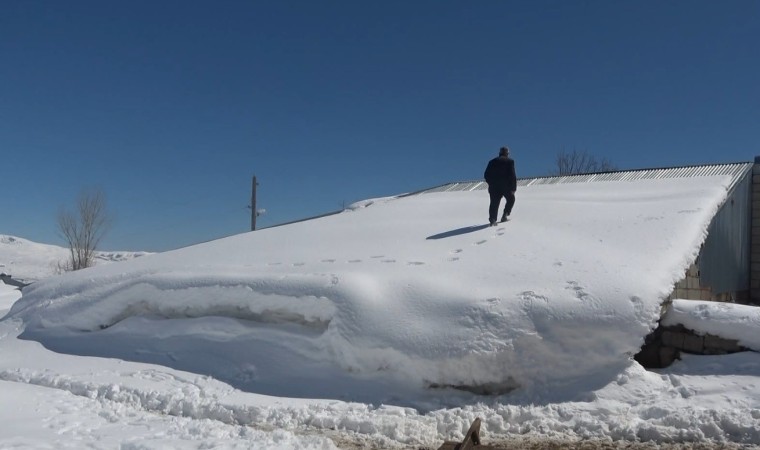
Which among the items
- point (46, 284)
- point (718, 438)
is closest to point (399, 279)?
point (718, 438)

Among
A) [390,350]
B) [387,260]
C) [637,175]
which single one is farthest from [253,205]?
[390,350]

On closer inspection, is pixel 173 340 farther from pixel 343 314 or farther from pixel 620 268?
pixel 620 268

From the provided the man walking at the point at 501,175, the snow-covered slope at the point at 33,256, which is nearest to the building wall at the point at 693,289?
the man walking at the point at 501,175

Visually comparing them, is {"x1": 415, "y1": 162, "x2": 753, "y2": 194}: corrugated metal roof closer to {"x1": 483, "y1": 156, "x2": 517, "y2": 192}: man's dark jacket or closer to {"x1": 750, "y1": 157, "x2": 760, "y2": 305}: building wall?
{"x1": 750, "y1": 157, "x2": 760, "y2": 305}: building wall

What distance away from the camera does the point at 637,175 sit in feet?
49.7

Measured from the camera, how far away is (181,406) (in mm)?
5797

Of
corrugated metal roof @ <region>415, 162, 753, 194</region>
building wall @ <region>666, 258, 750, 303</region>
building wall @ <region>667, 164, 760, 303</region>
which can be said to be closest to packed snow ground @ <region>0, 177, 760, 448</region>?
building wall @ <region>666, 258, 750, 303</region>

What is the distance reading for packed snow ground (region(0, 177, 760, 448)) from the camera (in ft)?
17.0

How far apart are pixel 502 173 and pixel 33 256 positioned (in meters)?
50.9

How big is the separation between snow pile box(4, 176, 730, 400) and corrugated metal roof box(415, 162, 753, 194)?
2.99 m

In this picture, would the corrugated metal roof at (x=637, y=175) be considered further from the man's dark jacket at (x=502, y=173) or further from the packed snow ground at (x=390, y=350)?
the man's dark jacket at (x=502, y=173)

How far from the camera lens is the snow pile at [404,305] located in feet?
19.3

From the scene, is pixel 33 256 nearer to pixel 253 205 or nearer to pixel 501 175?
pixel 253 205

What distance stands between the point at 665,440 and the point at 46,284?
10.6 meters
